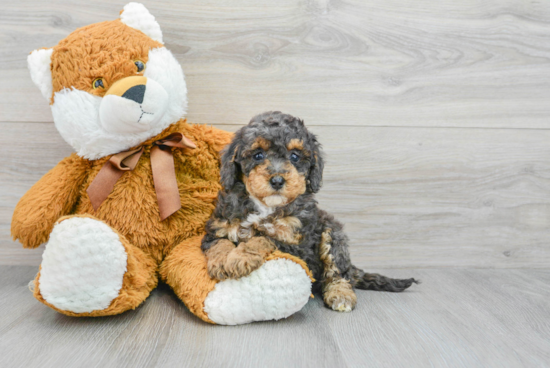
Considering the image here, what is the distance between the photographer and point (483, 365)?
118 cm

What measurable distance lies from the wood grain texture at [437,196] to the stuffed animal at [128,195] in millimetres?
479

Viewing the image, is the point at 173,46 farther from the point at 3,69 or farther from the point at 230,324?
the point at 230,324

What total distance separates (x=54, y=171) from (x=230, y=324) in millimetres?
910

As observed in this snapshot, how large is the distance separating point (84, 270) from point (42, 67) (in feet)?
2.46

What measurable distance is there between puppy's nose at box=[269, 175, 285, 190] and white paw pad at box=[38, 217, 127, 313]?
0.55 m

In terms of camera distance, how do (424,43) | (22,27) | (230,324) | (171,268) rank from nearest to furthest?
(230,324) < (171,268) < (22,27) < (424,43)

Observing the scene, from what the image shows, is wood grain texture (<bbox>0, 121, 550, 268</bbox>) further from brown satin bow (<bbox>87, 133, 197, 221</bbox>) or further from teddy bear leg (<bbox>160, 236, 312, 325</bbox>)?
teddy bear leg (<bbox>160, 236, 312, 325</bbox>)

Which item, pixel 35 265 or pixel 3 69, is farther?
pixel 35 265

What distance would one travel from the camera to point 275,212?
144 centimetres

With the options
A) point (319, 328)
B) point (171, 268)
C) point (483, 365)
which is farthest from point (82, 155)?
point (483, 365)

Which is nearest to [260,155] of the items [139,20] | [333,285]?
[333,285]

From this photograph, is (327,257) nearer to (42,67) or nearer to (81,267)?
(81,267)

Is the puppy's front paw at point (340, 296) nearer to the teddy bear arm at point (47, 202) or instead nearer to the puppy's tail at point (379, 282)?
the puppy's tail at point (379, 282)

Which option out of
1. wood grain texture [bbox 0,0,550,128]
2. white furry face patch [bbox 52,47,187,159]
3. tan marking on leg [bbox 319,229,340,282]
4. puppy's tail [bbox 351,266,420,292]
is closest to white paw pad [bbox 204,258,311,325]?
tan marking on leg [bbox 319,229,340,282]
